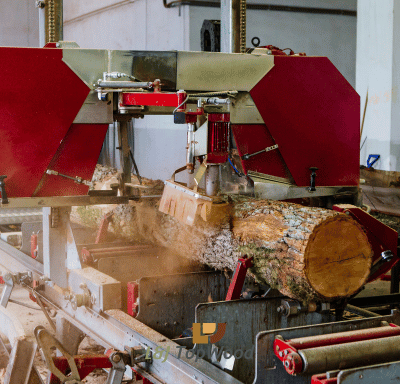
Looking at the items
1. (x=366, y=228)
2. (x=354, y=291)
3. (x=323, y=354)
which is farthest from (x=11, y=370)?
(x=366, y=228)

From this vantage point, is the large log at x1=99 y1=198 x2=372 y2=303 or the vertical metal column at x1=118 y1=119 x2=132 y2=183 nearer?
the large log at x1=99 y1=198 x2=372 y2=303

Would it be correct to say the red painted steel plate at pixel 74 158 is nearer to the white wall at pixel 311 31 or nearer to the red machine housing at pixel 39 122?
the red machine housing at pixel 39 122

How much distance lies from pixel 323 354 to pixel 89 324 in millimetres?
1549

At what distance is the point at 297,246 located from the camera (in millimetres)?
2527

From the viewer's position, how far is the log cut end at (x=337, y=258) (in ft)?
8.27

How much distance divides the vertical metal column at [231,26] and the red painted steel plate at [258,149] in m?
0.71

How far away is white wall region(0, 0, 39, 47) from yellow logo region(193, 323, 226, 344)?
10808 mm

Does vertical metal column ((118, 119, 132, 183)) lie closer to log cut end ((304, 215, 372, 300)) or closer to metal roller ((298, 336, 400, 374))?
log cut end ((304, 215, 372, 300))

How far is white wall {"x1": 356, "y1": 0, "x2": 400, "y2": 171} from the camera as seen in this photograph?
20.0 feet

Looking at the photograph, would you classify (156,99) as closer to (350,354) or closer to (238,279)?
(238,279)

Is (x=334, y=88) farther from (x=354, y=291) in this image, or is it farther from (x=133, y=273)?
(x=133, y=273)

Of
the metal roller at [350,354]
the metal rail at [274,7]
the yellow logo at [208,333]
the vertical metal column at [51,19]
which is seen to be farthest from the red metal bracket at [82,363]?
the metal rail at [274,7]

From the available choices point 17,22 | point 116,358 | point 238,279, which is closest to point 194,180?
point 238,279

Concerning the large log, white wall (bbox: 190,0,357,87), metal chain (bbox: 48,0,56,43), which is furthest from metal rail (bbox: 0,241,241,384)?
white wall (bbox: 190,0,357,87)
